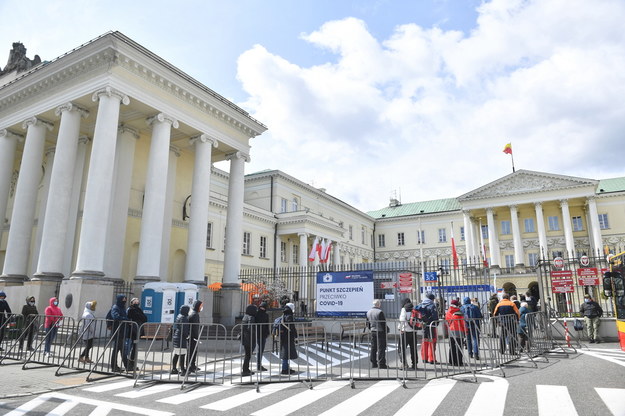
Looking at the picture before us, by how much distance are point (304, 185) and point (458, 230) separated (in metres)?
27.1

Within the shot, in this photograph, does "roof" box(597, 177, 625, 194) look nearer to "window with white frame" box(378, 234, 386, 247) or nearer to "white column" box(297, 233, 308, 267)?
"window with white frame" box(378, 234, 386, 247)

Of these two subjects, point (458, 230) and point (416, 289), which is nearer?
point (416, 289)

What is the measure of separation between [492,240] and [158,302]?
4710cm

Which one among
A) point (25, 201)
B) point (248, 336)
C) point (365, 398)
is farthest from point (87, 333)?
point (25, 201)

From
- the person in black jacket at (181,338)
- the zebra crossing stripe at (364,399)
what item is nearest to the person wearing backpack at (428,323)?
the zebra crossing stripe at (364,399)

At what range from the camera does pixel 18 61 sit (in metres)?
25.7

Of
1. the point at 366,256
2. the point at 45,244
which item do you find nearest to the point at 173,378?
the point at 45,244

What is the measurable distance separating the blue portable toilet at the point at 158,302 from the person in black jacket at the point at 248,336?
7.99 m

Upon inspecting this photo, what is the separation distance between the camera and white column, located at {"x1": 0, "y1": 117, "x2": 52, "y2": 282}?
19.3 meters

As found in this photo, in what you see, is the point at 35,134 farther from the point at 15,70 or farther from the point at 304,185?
the point at 304,185

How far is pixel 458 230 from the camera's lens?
208ft

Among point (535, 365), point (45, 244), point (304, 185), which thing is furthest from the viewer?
point (304, 185)

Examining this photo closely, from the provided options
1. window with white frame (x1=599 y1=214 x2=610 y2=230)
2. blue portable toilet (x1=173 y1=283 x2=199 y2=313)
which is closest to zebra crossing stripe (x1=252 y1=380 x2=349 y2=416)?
blue portable toilet (x1=173 y1=283 x2=199 y2=313)

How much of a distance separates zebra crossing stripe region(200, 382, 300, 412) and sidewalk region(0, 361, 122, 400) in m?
3.55
